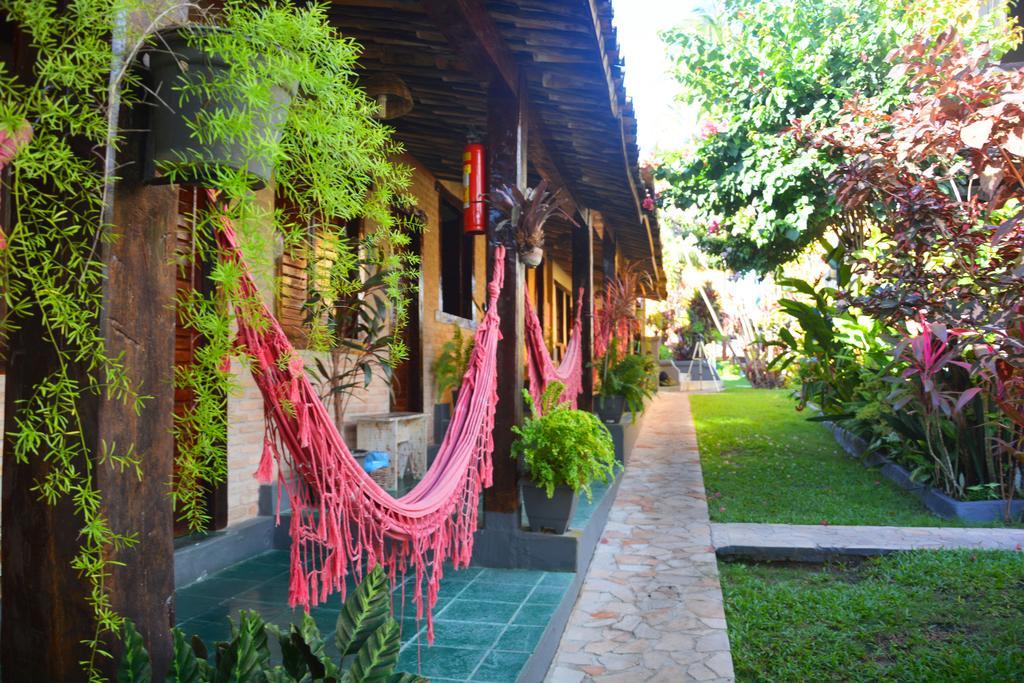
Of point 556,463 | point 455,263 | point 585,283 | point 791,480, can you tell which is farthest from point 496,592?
point 455,263

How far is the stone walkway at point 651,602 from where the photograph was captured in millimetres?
2686

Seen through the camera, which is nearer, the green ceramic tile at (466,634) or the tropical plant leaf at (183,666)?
the tropical plant leaf at (183,666)

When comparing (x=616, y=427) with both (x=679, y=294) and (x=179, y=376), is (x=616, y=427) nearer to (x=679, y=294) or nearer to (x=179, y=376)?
(x=179, y=376)

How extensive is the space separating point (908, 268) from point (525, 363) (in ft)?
7.24

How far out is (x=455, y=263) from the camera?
7199 millimetres

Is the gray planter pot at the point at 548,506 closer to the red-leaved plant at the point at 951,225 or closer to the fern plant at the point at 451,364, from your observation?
the red-leaved plant at the point at 951,225

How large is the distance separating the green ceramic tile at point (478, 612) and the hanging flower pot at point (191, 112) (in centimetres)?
205

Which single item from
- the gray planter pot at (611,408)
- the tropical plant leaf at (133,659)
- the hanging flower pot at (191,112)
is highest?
the hanging flower pot at (191,112)

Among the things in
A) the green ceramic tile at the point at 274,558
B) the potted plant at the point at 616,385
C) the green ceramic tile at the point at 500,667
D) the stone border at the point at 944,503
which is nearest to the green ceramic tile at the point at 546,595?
the green ceramic tile at the point at 500,667

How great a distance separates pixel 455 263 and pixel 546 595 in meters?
4.52

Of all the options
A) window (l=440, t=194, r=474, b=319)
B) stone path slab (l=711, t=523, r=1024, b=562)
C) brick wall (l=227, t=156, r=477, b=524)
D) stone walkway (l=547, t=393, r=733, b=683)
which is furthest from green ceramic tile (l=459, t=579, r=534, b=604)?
window (l=440, t=194, r=474, b=319)

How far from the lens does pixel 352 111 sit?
1472mm

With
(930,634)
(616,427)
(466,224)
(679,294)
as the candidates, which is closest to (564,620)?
(930,634)

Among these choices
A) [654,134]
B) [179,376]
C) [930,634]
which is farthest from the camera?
[654,134]
